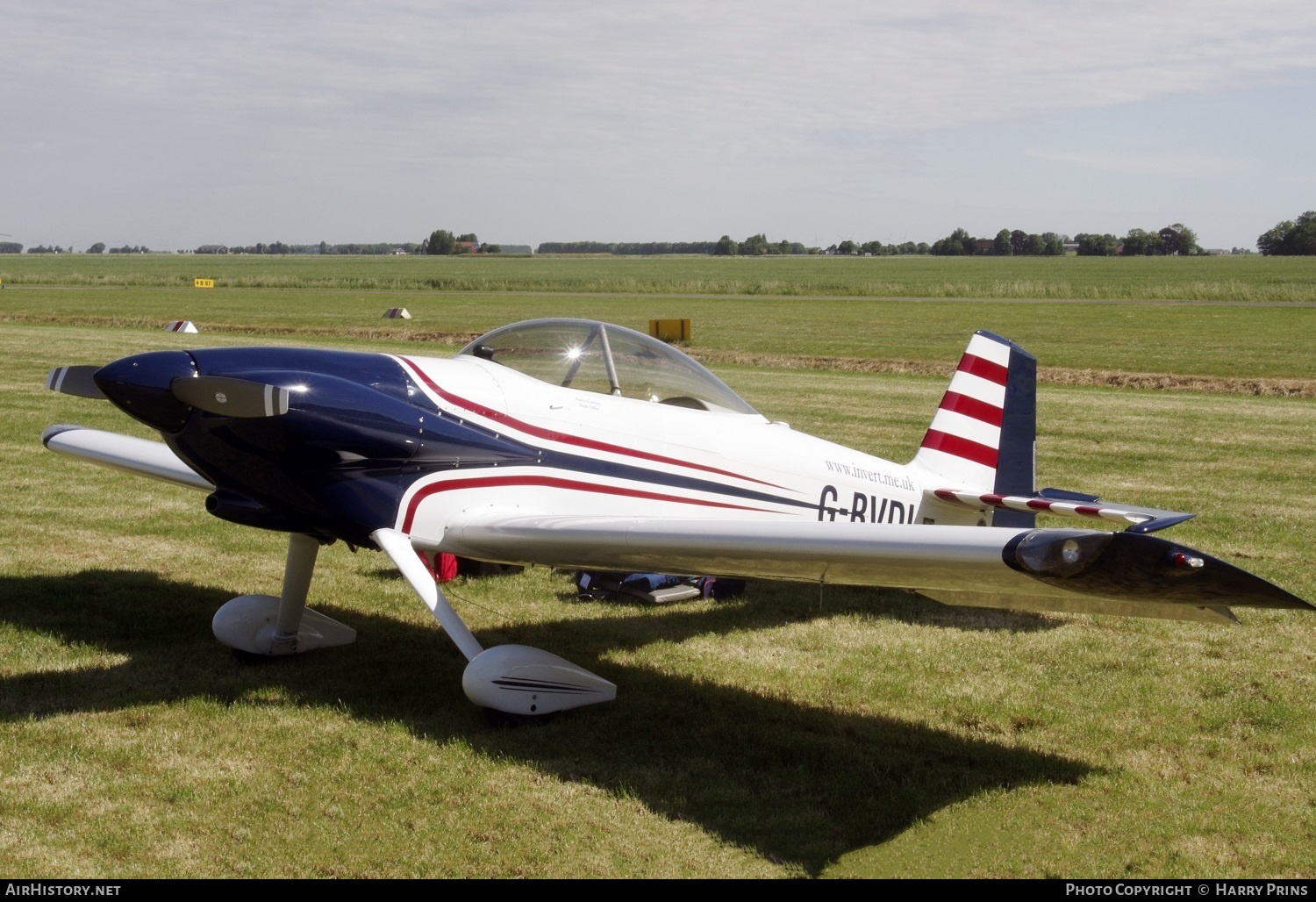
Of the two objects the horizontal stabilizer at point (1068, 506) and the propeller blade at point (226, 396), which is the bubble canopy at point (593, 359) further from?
the horizontal stabilizer at point (1068, 506)

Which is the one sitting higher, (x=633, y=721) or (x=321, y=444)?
(x=321, y=444)

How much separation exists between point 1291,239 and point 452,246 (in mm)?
108880

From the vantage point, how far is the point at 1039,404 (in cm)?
1600

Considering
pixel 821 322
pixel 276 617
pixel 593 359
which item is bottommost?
pixel 276 617

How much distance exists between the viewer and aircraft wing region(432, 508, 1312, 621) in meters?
3.48

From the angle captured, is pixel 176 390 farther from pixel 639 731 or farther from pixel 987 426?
pixel 987 426

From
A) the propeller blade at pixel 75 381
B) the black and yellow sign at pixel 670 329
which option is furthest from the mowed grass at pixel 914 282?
the propeller blade at pixel 75 381

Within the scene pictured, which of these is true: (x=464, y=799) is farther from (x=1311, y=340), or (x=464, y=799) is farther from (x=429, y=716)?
(x=1311, y=340)

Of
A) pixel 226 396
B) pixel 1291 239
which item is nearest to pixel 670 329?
pixel 226 396

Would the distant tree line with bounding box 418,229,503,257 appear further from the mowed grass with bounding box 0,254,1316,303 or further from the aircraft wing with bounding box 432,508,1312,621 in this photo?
the aircraft wing with bounding box 432,508,1312,621

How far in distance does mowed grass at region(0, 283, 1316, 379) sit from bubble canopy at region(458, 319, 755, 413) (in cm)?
1644

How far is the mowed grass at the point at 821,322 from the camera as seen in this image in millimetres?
23797

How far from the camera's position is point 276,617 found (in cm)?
588

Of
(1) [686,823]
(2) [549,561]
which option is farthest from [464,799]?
(2) [549,561]
